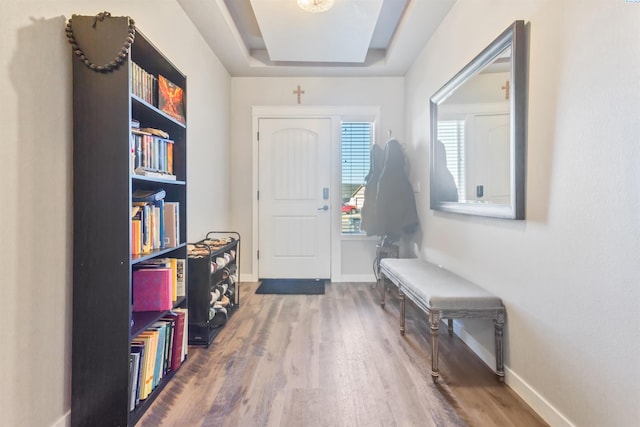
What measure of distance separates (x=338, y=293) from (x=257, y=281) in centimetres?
101

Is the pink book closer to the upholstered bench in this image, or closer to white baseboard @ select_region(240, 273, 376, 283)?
the upholstered bench

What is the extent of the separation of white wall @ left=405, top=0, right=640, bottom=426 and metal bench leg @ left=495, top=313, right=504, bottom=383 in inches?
1.7

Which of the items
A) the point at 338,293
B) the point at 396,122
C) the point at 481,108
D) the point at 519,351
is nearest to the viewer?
the point at 519,351

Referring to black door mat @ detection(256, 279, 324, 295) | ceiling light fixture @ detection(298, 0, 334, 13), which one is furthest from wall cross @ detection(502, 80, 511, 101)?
black door mat @ detection(256, 279, 324, 295)

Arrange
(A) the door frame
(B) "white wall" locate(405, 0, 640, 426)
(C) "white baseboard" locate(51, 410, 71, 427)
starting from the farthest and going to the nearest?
1. (A) the door frame
2. (C) "white baseboard" locate(51, 410, 71, 427)
3. (B) "white wall" locate(405, 0, 640, 426)

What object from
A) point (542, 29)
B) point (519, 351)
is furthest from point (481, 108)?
point (519, 351)

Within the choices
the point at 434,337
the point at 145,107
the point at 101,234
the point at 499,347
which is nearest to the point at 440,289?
the point at 434,337

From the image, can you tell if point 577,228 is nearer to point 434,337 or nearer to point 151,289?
point 434,337

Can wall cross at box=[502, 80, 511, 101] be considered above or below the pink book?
above

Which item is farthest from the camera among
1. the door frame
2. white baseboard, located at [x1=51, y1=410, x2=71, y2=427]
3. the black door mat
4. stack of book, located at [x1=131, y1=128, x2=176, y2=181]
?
the door frame

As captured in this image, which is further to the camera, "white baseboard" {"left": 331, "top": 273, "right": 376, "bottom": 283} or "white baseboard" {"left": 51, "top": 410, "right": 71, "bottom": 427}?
"white baseboard" {"left": 331, "top": 273, "right": 376, "bottom": 283}

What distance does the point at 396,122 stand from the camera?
383cm

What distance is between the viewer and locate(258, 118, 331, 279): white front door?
3.85 metres

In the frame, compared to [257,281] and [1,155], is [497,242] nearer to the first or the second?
[1,155]
